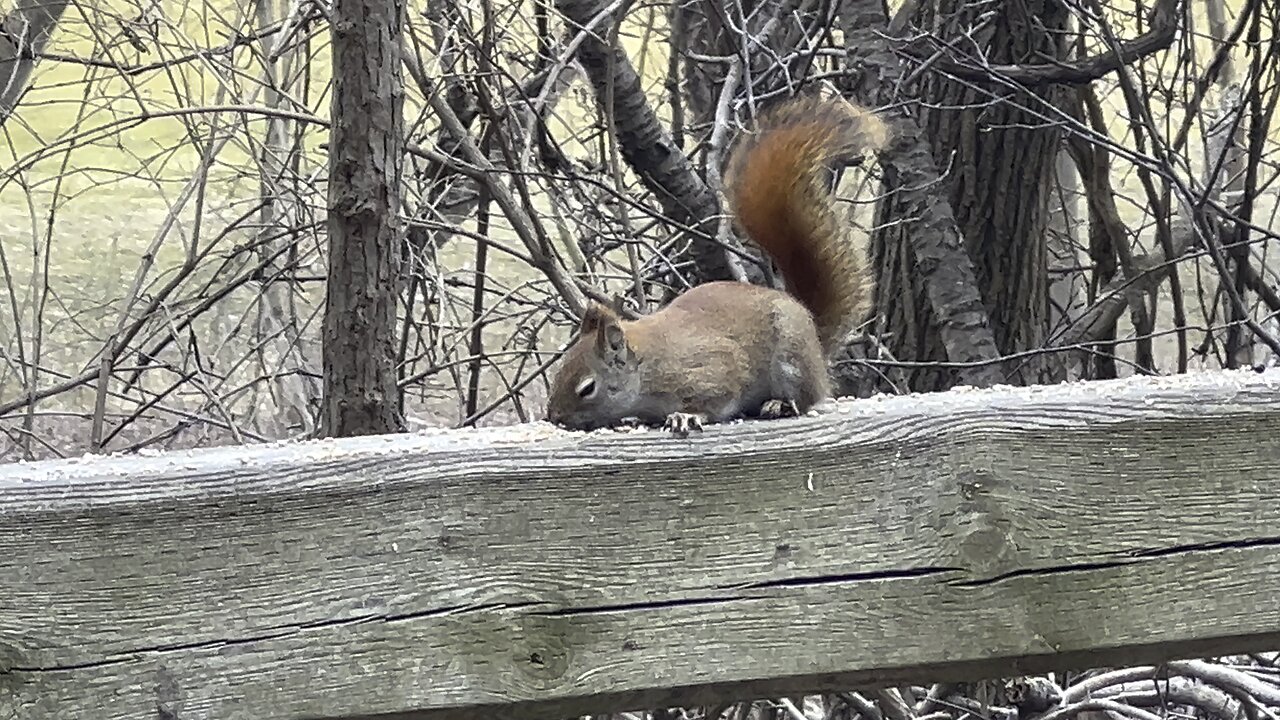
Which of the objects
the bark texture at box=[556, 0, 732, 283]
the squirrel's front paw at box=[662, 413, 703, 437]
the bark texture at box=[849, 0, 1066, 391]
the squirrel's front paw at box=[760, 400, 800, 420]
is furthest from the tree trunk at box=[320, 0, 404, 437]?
the bark texture at box=[849, 0, 1066, 391]

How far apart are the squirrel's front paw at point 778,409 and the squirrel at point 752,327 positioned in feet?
0.12

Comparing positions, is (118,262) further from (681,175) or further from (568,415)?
(568,415)

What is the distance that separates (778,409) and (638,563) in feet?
1.82

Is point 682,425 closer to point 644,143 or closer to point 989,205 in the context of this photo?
point 644,143

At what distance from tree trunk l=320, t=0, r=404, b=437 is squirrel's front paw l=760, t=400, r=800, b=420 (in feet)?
1.87

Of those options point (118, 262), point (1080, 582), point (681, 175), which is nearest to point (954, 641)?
point (1080, 582)

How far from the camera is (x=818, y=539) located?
0.93 m

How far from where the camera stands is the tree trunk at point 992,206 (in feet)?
10.3

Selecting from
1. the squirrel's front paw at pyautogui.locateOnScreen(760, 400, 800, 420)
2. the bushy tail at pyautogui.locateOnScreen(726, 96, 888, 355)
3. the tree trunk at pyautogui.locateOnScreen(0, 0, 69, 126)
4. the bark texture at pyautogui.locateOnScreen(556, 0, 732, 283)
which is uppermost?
the tree trunk at pyautogui.locateOnScreen(0, 0, 69, 126)

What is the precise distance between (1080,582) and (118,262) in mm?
4923

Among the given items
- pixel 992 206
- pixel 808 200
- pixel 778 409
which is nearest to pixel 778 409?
pixel 778 409

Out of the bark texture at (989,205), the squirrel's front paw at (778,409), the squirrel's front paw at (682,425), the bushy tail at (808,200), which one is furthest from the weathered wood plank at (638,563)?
the bark texture at (989,205)

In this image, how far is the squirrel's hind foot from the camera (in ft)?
4.15

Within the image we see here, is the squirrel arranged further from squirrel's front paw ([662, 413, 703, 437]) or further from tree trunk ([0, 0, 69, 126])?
tree trunk ([0, 0, 69, 126])
